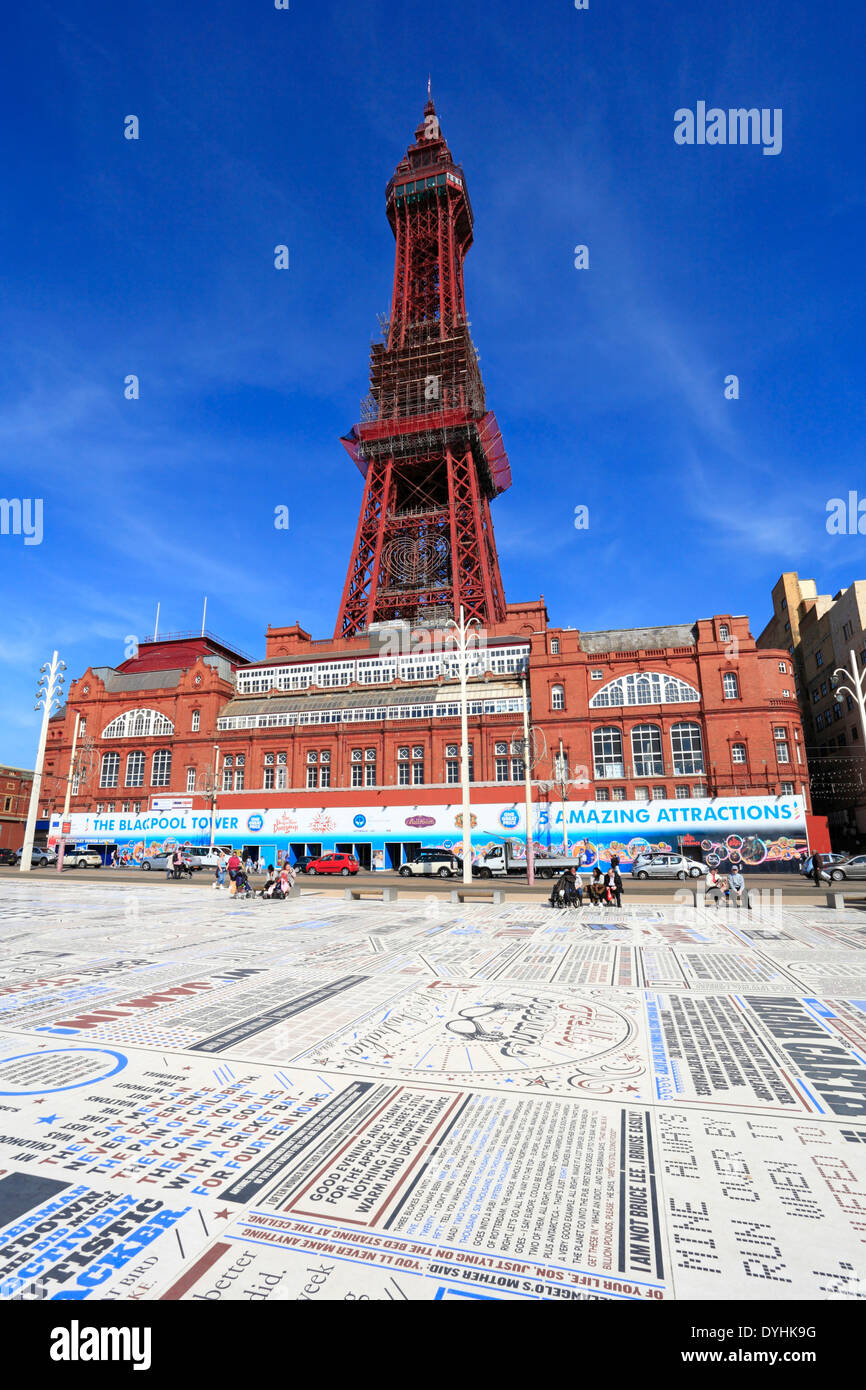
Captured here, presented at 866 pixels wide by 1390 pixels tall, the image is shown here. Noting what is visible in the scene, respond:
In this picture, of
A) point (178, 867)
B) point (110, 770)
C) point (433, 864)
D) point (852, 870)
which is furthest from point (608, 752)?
point (110, 770)

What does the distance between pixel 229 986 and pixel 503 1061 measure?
5221 mm

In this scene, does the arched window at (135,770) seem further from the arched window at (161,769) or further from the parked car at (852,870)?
the parked car at (852,870)

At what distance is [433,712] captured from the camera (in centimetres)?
5619

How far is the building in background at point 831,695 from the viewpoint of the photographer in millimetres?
57000

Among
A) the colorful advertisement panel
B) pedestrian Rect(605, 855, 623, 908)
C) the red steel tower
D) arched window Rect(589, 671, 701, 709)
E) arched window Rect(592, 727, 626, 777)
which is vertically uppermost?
the red steel tower

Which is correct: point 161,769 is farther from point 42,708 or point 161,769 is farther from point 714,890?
point 714,890

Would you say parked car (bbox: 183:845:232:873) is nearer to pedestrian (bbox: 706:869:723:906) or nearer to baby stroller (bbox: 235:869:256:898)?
baby stroller (bbox: 235:869:256:898)

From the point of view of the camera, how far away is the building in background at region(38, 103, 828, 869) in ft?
153

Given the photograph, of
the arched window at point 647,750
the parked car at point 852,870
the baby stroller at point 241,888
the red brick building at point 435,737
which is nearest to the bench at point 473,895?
the baby stroller at point 241,888

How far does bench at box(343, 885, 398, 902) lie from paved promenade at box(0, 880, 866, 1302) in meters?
13.3

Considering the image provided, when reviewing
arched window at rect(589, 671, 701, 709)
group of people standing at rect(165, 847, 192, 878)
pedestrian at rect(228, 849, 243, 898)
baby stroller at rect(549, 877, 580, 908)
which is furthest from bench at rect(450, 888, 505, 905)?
arched window at rect(589, 671, 701, 709)

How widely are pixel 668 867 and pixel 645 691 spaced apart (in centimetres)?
1652

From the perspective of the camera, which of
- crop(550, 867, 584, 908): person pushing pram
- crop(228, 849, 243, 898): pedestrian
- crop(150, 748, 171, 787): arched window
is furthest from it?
crop(150, 748, 171, 787): arched window

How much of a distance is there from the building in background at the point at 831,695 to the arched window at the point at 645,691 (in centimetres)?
1311
